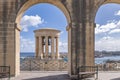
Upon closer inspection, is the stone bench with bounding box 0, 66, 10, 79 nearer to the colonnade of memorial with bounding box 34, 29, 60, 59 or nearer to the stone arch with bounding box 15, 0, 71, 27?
the stone arch with bounding box 15, 0, 71, 27

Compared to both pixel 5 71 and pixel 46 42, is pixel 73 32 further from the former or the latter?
pixel 46 42

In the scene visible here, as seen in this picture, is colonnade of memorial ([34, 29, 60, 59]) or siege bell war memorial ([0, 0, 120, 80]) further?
colonnade of memorial ([34, 29, 60, 59])

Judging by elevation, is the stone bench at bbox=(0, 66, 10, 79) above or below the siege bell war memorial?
below

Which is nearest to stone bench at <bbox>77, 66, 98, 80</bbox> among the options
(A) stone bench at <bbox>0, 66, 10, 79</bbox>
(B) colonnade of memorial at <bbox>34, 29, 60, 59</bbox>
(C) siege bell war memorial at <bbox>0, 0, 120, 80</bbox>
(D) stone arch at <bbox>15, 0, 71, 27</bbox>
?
(C) siege bell war memorial at <bbox>0, 0, 120, 80</bbox>

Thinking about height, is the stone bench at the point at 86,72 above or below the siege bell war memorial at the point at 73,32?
below

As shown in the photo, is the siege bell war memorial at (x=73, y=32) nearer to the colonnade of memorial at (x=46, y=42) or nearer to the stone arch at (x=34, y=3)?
the stone arch at (x=34, y=3)

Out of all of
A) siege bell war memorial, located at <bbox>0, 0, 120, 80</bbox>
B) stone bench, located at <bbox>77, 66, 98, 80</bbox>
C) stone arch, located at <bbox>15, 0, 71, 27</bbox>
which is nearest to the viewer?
stone bench, located at <bbox>77, 66, 98, 80</bbox>

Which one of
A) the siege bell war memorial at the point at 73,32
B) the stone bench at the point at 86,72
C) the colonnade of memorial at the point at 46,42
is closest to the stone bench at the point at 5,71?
the siege bell war memorial at the point at 73,32

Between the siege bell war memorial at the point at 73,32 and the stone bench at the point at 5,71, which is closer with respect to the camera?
the stone bench at the point at 5,71

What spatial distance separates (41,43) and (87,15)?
18324 mm

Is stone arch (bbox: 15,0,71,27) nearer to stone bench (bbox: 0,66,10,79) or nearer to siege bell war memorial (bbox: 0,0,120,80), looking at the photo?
siege bell war memorial (bbox: 0,0,120,80)

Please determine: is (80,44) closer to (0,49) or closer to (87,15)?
(87,15)

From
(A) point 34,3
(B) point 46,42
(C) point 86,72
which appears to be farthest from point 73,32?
(B) point 46,42

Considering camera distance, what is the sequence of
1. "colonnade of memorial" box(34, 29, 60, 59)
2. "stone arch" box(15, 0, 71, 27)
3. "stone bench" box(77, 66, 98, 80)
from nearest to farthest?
"stone bench" box(77, 66, 98, 80), "stone arch" box(15, 0, 71, 27), "colonnade of memorial" box(34, 29, 60, 59)
